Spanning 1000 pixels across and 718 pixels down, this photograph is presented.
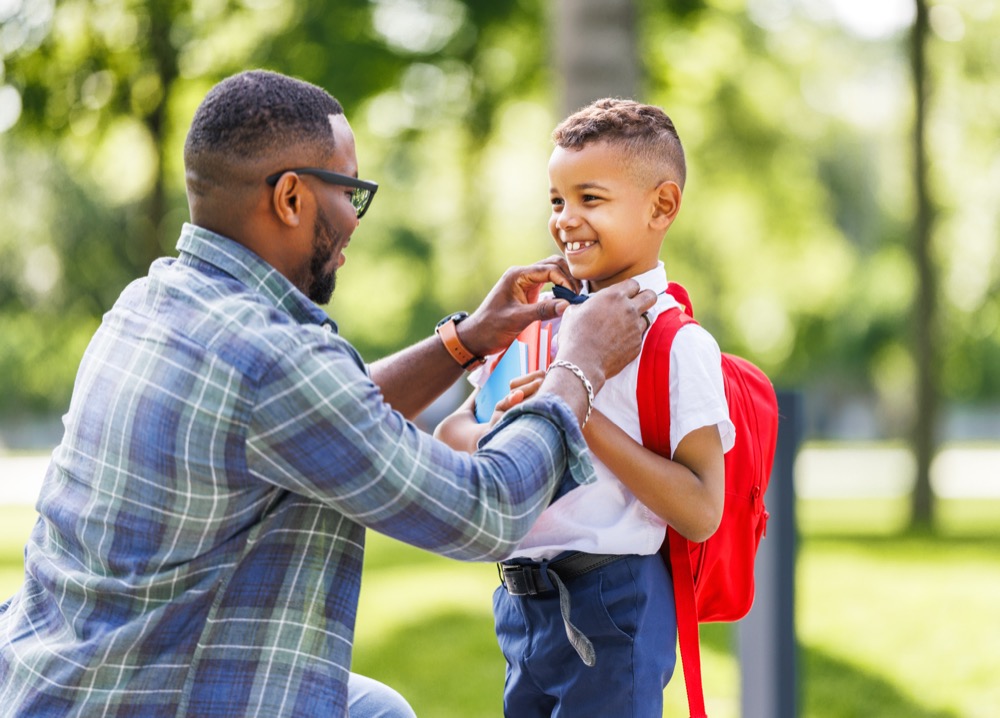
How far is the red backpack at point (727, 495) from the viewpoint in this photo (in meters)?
2.43

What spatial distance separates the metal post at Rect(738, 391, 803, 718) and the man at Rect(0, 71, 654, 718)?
6.28 feet

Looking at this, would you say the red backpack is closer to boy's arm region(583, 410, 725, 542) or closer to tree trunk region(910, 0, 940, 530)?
boy's arm region(583, 410, 725, 542)

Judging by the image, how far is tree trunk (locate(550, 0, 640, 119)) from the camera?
6.94 meters

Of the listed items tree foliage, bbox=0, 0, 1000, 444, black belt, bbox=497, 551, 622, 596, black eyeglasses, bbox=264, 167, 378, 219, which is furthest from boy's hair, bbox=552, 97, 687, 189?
tree foliage, bbox=0, 0, 1000, 444

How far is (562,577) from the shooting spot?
2.54 metres

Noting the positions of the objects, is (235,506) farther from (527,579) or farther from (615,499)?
(615,499)

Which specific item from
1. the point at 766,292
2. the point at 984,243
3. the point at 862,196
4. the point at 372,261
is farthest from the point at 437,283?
the point at 984,243

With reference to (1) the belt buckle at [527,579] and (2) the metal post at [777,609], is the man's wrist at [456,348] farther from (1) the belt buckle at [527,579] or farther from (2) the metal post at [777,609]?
(2) the metal post at [777,609]

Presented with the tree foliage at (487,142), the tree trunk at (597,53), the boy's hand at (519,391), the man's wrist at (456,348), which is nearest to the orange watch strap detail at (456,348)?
the man's wrist at (456,348)

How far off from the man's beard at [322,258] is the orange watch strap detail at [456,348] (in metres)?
0.50

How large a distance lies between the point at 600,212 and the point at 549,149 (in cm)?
1521

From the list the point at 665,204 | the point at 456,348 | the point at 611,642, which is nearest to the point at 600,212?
the point at 665,204

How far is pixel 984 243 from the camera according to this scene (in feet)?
69.7

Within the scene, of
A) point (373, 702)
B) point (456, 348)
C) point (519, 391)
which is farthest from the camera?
point (456, 348)
